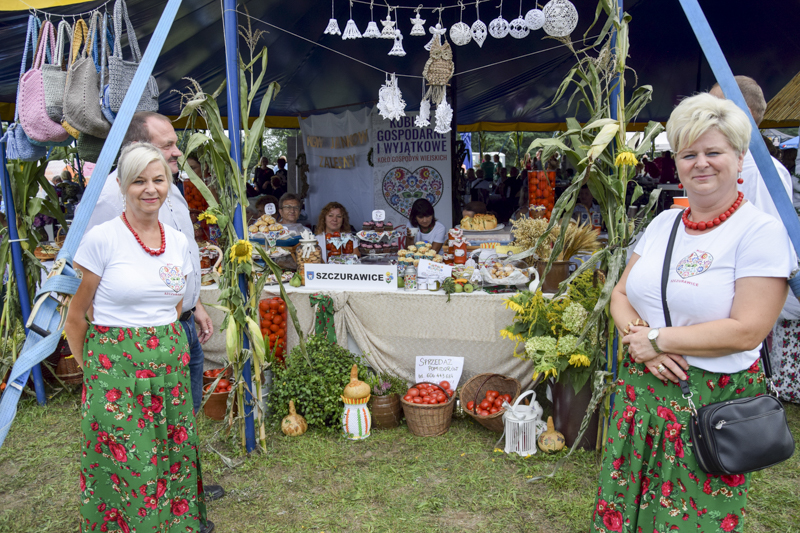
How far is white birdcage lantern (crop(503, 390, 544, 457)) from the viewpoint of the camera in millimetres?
3252

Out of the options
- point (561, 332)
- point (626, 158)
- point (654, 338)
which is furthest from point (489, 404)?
point (654, 338)

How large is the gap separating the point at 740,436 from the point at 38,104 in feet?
11.6

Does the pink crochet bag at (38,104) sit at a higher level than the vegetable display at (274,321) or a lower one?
higher

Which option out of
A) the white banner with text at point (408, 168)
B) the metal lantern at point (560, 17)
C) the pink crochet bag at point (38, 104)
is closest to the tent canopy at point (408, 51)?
the white banner with text at point (408, 168)

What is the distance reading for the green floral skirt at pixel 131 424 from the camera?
78.3 inches

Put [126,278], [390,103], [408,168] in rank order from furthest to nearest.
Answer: [408,168]
[390,103]
[126,278]

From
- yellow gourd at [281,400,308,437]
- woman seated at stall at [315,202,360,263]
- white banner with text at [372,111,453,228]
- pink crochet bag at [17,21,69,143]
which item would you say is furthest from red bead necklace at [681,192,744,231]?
white banner with text at [372,111,453,228]

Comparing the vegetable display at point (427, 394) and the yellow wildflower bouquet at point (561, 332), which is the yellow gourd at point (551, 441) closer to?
the yellow wildflower bouquet at point (561, 332)

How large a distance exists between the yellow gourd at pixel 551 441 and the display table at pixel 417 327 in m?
0.55

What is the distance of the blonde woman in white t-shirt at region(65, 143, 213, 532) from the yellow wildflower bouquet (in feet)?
6.49

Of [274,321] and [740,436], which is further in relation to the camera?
[274,321]

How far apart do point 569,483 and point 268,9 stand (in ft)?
17.2

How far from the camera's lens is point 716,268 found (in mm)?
1498

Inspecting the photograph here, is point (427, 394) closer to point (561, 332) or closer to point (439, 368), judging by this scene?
point (439, 368)
